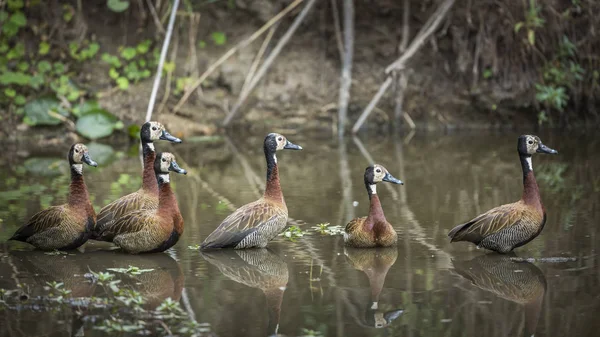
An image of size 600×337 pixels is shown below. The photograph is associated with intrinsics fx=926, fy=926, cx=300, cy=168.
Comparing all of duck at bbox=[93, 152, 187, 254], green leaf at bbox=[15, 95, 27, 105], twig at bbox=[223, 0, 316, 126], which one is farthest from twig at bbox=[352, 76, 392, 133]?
duck at bbox=[93, 152, 187, 254]

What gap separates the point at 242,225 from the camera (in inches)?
330

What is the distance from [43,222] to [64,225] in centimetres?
23

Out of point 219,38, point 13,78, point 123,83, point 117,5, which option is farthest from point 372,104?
point 13,78

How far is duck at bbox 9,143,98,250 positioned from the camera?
322 inches

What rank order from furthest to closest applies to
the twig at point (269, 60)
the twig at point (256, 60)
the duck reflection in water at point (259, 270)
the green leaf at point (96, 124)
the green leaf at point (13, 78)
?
the twig at point (256, 60)
the twig at point (269, 60)
the green leaf at point (13, 78)
the green leaf at point (96, 124)
the duck reflection in water at point (259, 270)

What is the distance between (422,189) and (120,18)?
1006cm

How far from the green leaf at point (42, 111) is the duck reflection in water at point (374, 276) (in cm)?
1016

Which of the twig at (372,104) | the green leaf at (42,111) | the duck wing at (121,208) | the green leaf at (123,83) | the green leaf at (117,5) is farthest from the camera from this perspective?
the green leaf at (117,5)

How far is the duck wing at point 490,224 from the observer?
Answer: 26.5 ft

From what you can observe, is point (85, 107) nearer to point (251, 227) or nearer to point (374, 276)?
point (251, 227)

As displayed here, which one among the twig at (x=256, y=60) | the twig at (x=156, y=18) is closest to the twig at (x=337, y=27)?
the twig at (x=256, y=60)

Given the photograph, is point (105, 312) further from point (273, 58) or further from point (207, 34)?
point (207, 34)

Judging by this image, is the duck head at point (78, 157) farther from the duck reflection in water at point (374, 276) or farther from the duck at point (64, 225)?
the duck reflection in water at point (374, 276)

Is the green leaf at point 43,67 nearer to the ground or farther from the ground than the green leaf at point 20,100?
farther from the ground
